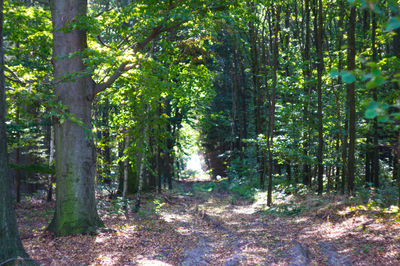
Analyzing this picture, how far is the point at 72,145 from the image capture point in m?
8.48

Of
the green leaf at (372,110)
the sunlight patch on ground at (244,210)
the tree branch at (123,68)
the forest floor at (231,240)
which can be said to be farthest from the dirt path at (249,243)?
the tree branch at (123,68)

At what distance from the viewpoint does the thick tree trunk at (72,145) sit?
8.42 meters

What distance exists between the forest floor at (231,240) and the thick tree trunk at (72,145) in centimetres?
54

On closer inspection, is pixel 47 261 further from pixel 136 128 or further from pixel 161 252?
pixel 136 128

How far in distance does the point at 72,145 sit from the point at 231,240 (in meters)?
4.75

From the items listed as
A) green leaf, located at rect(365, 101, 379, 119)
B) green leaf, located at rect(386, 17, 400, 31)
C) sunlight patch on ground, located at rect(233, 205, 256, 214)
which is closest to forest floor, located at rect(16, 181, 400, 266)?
sunlight patch on ground, located at rect(233, 205, 256, 214)

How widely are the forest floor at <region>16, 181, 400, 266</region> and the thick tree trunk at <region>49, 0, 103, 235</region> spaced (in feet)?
1.77

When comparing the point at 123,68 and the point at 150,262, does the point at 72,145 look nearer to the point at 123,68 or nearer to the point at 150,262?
the point at 123,68

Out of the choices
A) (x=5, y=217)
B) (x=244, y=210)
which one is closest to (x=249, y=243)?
(x=5, y=217)

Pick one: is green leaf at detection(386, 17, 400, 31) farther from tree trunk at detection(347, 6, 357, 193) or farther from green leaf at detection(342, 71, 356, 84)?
tree trunk at detection(347, 6, 357, 193)

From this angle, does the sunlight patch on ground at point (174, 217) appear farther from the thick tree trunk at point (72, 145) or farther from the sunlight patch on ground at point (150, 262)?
the sunlight patch on ground at point (150, 262)

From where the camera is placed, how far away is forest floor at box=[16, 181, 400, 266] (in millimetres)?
6492

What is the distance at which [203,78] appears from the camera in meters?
12.9

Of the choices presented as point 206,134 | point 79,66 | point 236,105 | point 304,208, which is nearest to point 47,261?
point 79,66
